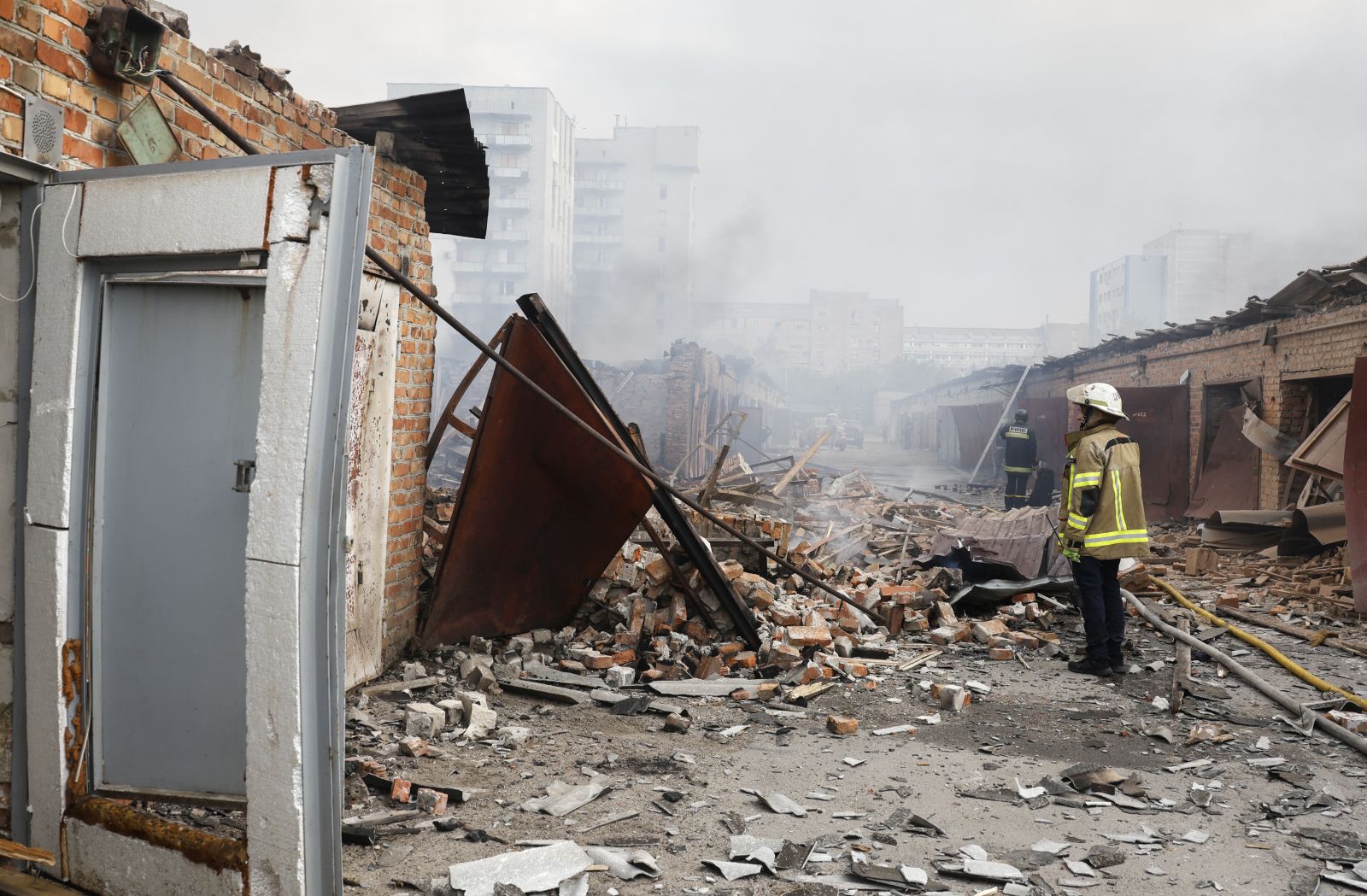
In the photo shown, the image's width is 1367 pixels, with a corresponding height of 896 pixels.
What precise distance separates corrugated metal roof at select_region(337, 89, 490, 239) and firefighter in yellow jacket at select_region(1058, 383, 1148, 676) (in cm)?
425

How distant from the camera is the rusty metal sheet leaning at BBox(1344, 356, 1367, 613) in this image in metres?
7.87

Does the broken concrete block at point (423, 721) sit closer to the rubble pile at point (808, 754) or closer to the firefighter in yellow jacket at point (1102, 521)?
the rubble pile at point (808, 754)

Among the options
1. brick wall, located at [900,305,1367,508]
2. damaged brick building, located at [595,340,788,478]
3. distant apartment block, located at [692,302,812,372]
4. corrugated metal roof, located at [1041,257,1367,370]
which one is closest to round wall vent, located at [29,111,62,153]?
corrugated metal roof, located at [1041,257,1367,370]

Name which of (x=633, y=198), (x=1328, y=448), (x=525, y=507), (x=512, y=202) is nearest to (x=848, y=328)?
(x=633, y=198)

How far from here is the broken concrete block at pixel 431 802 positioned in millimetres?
3627

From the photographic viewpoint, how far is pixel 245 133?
12.8ft

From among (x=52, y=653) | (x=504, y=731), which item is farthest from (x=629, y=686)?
(x=52, y=653)

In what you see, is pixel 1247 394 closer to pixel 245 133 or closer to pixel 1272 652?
pixel 1272 652

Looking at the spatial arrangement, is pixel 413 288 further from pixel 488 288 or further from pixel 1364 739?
pixel 488 288

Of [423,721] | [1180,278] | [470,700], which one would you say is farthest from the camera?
[1180,278]

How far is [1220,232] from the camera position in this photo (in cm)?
7156

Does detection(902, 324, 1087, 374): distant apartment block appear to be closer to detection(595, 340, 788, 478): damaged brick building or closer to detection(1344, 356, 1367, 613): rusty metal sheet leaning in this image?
detection(595, 340, 788, 478): damaged brick building

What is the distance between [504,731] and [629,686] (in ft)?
3.61

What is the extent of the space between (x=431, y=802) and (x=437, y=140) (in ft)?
12.2
